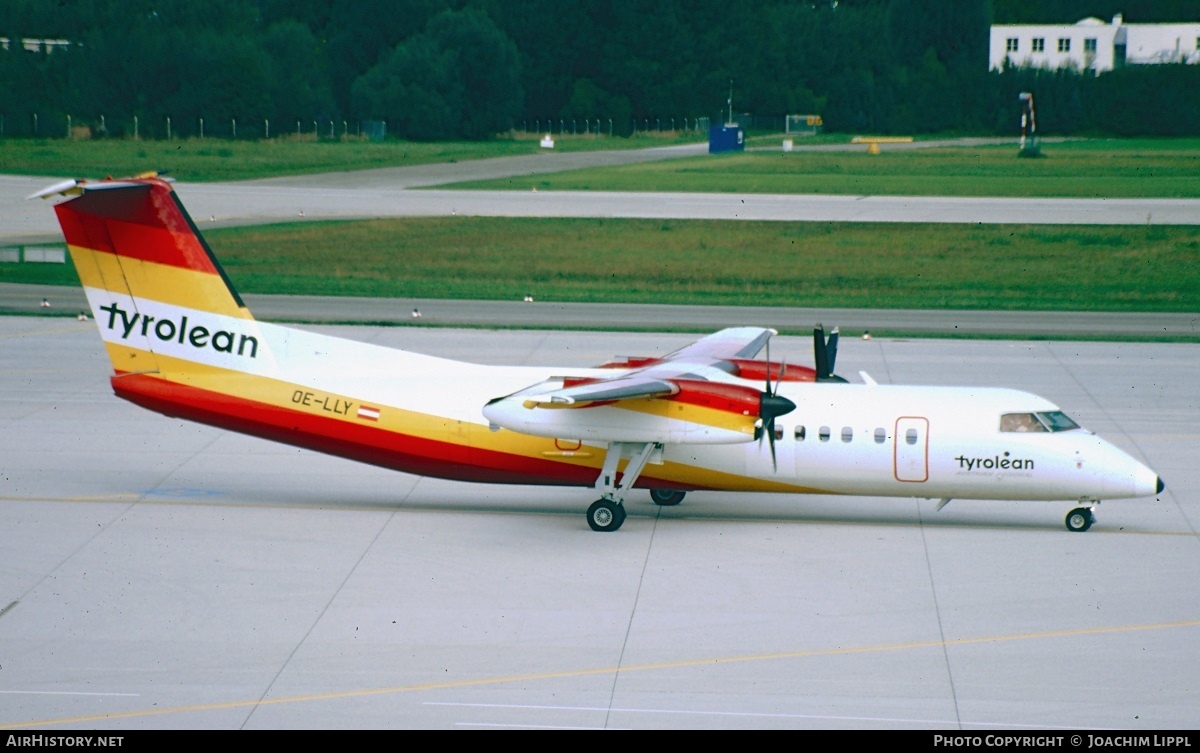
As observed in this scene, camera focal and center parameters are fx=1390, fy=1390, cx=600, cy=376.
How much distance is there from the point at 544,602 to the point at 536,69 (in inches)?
5084

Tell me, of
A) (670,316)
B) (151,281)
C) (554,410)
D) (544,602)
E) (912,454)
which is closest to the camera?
(544,602)

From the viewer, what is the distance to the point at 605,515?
22.5 meters

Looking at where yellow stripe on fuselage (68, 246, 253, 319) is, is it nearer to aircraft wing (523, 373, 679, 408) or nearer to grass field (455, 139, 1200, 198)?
aircraft wing (523, 373, 679, 408)

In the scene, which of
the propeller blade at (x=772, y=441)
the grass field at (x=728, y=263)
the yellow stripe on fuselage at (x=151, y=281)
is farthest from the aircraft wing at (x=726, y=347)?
the grass field at (x=728, y=263)

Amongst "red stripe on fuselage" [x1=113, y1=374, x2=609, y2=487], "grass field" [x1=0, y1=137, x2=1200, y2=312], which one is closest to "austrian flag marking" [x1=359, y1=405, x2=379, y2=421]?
"red stripe on fuselage" [x1=113, y1=374, x2=609, y2=487]

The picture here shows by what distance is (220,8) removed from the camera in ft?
434

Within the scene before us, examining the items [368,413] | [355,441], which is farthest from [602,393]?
[355,441]

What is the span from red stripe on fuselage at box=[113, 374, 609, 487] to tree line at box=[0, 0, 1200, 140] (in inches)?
3857

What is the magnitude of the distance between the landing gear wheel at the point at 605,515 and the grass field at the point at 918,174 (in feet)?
190

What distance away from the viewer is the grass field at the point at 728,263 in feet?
157

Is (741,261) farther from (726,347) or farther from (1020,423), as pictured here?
(1020,423)

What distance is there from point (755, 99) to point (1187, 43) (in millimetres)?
47661

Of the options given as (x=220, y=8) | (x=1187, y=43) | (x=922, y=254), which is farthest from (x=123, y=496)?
(x=1187, y=43)

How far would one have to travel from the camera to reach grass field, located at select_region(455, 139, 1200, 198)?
3123 inches
